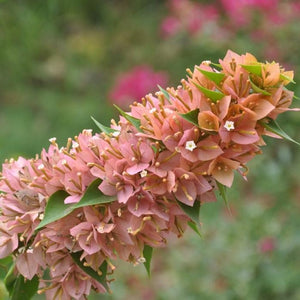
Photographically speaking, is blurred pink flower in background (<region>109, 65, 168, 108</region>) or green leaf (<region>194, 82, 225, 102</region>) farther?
blurred pink flower in background (<region>109, 65, 168, 108</region>)

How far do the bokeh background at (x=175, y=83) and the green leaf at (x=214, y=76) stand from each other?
1.38m

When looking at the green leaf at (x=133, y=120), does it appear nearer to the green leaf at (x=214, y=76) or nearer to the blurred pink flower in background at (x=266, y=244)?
the green leaf at (x=214, y=76)

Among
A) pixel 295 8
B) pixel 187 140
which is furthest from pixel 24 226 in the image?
pixel 295 8

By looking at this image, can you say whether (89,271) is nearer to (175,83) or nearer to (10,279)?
(10,279)

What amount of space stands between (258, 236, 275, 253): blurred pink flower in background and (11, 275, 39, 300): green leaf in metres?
1.38

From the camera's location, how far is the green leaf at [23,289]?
1265 millimetres

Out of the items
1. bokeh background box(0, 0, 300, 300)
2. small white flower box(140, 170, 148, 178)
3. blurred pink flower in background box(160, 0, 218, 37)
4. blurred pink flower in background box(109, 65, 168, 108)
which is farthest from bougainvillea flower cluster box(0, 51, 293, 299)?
blurred pink flower in background box(109, 65, 168, 108)

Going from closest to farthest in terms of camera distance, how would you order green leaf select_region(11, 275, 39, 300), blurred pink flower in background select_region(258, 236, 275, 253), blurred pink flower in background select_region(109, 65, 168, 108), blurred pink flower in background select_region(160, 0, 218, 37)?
green leaf select_region(11, 275, 39, 300), blurred pink flower in background select_region(258, 236, 275, 253), blurred pink flower in background select_region(160, 0, 218, 37), blurred pink flower in background select_region(109, 65, 168, 108)

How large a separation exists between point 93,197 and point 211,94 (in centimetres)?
26

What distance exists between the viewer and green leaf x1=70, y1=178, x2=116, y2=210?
3.53 ft

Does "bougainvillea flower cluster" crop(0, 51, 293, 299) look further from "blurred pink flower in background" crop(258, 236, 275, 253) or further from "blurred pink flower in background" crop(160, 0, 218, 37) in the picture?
"blurred pink flower in background" crop(160, 0, 218, 37)

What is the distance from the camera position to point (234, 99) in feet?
3.61

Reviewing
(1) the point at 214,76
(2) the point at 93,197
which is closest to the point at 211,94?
(1) the point at 214,76

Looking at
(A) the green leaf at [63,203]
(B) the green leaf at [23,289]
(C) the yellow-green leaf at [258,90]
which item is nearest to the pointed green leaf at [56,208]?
(A) the green leaf at [63,203]
